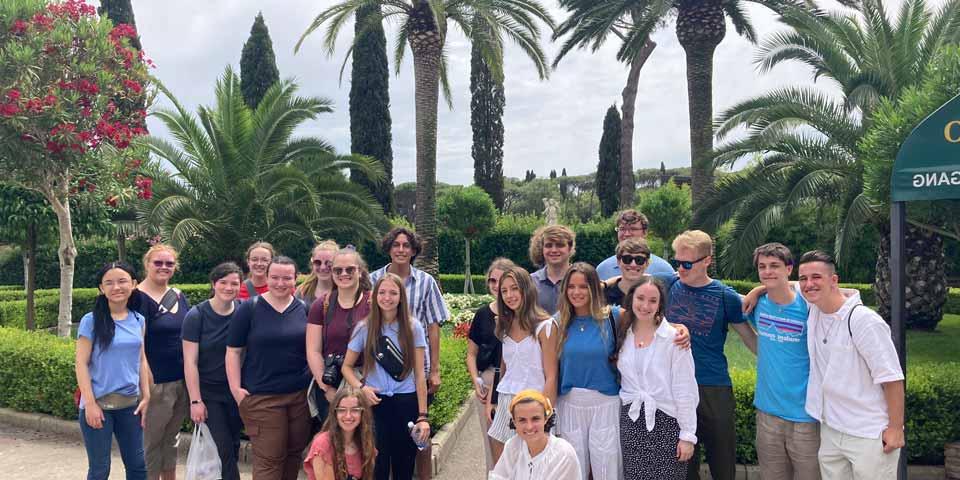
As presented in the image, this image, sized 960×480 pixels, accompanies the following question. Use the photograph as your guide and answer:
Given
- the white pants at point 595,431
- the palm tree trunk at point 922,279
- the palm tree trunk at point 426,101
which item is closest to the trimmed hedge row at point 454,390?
the white pants at point 595,431

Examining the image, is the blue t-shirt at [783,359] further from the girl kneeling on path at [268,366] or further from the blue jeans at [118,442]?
the blue jeans at [118,442]

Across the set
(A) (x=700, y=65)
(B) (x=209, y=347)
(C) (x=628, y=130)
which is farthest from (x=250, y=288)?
(C) (x=628, y=130)

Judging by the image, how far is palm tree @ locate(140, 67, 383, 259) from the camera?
1355 cm

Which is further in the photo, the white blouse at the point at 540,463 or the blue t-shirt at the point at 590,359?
the blue t-shirt at the point at 590,359

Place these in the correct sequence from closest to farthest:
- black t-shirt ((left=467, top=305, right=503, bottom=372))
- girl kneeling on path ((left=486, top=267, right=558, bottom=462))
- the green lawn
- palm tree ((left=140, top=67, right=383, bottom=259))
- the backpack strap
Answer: girl kneeling on path ((left=486, top=267, right=558, bottom=462))
black t-shirt ((left=467, top=305, right=503, bottom=372))
the backpack strap
the green lawn
palm tree ((left=140, top=67, right=383, bottom=259))

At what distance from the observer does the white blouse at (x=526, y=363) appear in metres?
3.78

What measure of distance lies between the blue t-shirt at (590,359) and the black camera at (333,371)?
1.38 m

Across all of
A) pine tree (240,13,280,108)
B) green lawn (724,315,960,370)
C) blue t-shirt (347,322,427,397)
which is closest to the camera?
blue t-shirt (347,322,427,397)

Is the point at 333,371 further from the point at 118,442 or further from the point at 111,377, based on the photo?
the point at 118,442

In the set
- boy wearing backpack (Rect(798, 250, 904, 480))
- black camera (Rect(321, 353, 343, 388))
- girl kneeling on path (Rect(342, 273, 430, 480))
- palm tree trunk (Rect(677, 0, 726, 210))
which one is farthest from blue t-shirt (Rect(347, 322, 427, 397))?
palm tree trunk (Rect(677, 0, 726, 210))

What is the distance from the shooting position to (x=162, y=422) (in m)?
4.45

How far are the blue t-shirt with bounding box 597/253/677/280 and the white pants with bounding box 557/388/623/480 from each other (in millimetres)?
1128

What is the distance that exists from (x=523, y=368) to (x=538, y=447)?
58 cm

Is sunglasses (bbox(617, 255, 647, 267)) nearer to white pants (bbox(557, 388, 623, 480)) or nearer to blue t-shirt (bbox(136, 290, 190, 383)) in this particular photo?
white pants (bbox(557, 388, 623, 480))
